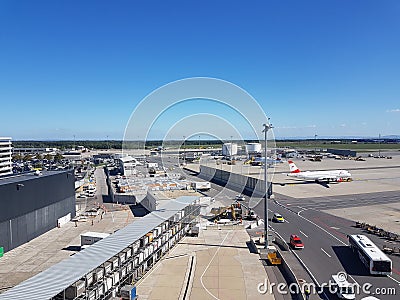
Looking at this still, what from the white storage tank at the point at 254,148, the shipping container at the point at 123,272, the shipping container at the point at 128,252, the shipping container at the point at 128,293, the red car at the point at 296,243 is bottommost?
the red car at the point at 296,243

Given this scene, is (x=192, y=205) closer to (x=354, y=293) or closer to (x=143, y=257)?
(x=143, y=257)

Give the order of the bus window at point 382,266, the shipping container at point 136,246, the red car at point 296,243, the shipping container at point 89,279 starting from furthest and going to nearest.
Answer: the red car at point 296,243
the bus window at point 382,266
the shipping container at point 136,246
the shipping container at point 89,279

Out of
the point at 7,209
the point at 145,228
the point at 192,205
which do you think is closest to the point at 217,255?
the point at 145,228

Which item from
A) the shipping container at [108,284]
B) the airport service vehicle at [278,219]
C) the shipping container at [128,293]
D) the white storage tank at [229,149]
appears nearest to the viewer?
the shipping container at [108,284]

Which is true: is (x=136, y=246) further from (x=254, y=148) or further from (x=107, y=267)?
(x=254, y=148)

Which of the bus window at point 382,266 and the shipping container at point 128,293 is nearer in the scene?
the shipping container at point 128,293

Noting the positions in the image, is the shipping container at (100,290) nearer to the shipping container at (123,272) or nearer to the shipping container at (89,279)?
the shipping container at (89,279)

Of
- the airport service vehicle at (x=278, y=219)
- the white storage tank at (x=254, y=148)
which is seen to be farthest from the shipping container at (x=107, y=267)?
the white storage tank at (x=254, y=148)
